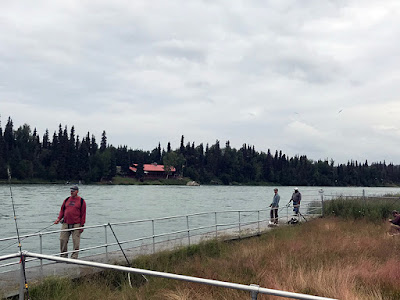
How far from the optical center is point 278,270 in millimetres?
9156

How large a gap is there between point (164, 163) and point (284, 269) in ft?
503

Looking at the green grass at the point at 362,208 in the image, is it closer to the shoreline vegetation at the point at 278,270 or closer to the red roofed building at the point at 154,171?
the shoreline vegetation at the point at 278,270

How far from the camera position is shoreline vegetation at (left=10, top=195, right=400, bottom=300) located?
23.4ft

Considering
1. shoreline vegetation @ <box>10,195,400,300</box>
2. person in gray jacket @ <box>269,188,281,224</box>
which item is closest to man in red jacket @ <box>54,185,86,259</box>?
shoreline vegetation @ <box>10,195,400,300</box>

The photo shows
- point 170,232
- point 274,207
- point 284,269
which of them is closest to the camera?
point 284,269

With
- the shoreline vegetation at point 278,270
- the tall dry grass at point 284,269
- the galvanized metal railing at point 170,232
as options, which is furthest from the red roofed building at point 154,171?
the tall dry grass at point 284,269

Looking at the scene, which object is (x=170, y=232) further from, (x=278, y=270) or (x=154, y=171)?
(x=154, y=171)

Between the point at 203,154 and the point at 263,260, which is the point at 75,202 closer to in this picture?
the point at 263,260

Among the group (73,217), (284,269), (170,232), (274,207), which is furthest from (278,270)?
(170,232)

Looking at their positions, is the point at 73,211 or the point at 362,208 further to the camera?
Result: the point at 362,208

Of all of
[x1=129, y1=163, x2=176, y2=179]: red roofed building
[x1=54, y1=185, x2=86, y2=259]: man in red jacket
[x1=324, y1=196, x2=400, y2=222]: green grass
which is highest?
[x1=129, y1=163, x2=176, y2=179]: red roofed building

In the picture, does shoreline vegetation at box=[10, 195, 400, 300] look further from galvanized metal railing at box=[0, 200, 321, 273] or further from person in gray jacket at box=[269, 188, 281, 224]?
person in gray jacket at box=[269, 188, 281, 224]

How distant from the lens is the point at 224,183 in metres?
166

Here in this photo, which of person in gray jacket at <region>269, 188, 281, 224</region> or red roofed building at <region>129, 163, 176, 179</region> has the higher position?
red roofed building at <region>129, 163, 176, 179</region>
